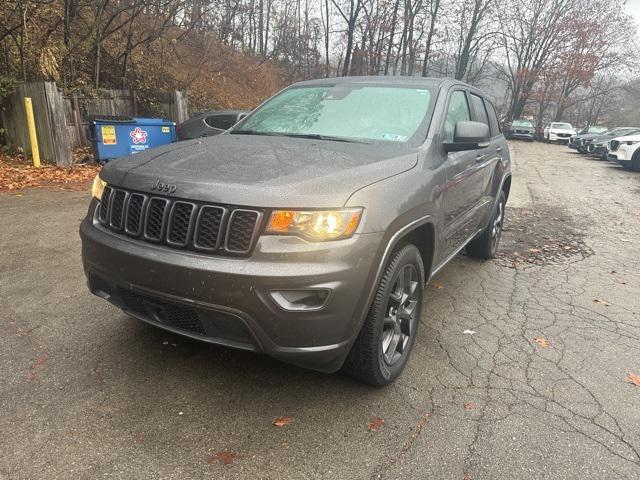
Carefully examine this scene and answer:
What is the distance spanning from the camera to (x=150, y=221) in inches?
89.4

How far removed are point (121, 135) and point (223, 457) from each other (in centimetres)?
921

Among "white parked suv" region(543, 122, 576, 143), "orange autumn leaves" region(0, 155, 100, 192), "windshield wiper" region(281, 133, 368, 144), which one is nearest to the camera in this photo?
"windshield wiper" region(281, 133, 368, 144)

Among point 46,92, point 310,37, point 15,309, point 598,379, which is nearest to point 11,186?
point 46,92

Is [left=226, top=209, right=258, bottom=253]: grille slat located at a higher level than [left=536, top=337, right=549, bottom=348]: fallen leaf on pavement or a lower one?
higher

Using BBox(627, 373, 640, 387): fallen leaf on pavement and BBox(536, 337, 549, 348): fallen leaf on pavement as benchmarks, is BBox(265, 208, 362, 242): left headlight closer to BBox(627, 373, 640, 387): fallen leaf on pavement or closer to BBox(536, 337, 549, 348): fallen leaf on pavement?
BBox(536, 337, 549, 348): fallen leaf on pavement

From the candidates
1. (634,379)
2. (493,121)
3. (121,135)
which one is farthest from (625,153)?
(121,135)

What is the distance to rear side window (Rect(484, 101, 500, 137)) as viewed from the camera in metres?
4.96

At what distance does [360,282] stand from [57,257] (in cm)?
370

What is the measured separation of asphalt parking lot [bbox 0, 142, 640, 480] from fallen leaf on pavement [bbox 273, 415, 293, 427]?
0.02 metres

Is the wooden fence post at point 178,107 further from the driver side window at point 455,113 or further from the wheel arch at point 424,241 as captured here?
the wheel arch at point 424,241

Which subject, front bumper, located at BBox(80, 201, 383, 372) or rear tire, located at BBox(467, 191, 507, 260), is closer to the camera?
front bumper, located at BBox(80, 201, 383, 372)

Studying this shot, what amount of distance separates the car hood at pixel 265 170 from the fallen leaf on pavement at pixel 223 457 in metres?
1.16

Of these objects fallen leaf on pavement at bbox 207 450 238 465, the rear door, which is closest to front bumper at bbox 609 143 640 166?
the rear door

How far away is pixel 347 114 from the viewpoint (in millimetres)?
3393
